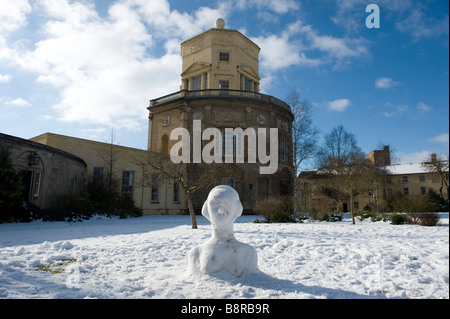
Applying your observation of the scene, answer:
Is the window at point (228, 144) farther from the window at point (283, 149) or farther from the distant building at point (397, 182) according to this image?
the distant building at point (397, 182)

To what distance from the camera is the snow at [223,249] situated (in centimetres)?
406

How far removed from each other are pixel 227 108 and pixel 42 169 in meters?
16.7

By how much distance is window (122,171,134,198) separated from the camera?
2355 centimetres

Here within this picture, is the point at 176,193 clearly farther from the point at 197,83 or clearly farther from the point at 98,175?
the point at 197,83

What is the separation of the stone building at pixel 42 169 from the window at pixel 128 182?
526 centimetres

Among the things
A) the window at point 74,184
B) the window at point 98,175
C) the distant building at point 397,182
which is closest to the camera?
the window at point 74,184

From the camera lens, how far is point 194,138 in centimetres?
2711

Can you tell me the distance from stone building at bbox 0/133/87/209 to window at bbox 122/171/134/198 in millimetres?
5255

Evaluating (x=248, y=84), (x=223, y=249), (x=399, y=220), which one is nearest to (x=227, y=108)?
(x=248, y=84)

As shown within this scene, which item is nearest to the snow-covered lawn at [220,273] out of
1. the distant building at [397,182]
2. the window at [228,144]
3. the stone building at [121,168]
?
the stone building at [121,168]

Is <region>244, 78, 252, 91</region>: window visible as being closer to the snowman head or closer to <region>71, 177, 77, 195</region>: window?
<region>71, 177, 77, 195</region>: window

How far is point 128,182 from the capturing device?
78.3ft

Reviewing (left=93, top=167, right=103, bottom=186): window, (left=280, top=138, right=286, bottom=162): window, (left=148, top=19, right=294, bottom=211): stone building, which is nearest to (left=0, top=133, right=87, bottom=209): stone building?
(left=93, top=167, right=103, bottom=186): window

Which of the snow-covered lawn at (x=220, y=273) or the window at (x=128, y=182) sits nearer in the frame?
the snow-covered lawn at (x=220, y=273)
